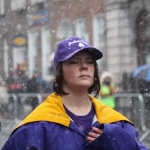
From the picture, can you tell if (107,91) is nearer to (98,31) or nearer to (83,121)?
(83,121)

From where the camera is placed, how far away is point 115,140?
267 centimetres

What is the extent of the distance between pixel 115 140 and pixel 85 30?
72.3ft

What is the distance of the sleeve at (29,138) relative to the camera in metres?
2.64

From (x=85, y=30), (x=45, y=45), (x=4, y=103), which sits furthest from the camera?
(x=45, y=45)

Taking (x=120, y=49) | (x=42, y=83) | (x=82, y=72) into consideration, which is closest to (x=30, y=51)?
(x=120, y=49)

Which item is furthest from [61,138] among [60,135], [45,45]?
[45,45]

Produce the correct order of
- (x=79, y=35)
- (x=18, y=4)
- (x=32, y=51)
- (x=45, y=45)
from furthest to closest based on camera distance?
1. (x=18, y=4)
2. (x=32, y=51)
3. (x=45, y=45)
4. (x=79, y=35)

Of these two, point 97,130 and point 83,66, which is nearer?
point 97,130

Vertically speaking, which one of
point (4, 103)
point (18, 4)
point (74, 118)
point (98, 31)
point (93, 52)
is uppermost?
point (18, 4)

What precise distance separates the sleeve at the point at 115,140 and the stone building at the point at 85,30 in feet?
46.9

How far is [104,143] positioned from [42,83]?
12.9 meters

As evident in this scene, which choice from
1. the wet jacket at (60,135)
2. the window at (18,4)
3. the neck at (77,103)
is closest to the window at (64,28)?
the window at (18,4)

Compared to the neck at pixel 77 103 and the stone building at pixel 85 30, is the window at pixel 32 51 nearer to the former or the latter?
the stone building at pixel 85 30

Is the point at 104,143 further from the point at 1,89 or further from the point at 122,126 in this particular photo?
the point at 1,89
